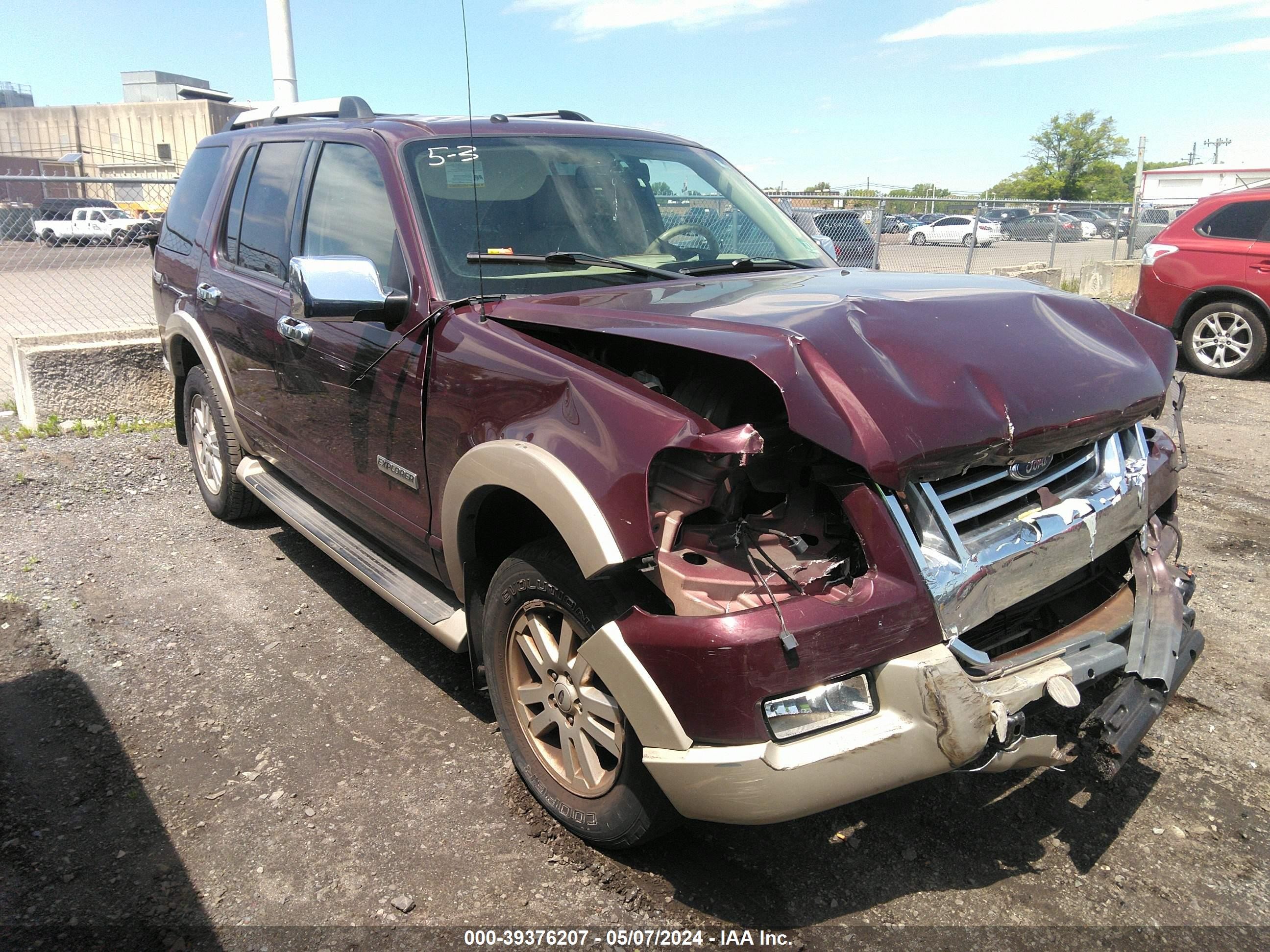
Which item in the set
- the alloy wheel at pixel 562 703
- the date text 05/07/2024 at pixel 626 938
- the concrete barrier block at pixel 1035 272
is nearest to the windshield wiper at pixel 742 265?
the alloy wheel at pixel 562 703

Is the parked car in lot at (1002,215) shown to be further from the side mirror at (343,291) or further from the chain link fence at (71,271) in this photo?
the side mirror at (343,291)

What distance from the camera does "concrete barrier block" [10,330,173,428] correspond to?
708 cm

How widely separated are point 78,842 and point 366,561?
1.32 m

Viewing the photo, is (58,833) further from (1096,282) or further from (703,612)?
(1096,282)

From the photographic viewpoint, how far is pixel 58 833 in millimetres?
2822

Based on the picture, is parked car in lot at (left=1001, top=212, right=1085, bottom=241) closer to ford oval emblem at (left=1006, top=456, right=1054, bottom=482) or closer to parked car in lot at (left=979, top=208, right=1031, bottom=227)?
parked car in lot at (left=979, top=208, right=1031, bottom=227)

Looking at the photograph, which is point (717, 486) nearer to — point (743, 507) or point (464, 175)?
point (743, 507)

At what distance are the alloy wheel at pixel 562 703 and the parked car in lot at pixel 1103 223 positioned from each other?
18.4m

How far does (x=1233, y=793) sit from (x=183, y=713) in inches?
143

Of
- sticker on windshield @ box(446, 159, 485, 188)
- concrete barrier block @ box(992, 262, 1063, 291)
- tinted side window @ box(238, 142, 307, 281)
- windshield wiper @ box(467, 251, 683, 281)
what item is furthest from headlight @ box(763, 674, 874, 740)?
concrete barrier block @ box(992, 262, 1063, 291)

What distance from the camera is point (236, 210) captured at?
15.4 ft

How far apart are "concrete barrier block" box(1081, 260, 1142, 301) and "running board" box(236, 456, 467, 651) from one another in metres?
14.1

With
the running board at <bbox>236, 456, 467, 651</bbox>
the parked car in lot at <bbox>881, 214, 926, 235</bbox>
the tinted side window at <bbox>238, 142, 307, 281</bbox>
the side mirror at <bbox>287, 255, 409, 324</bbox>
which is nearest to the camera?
the side mirror at <bbox>287, 255, 409, 324</bbox>

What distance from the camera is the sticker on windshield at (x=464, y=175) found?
136 inches
